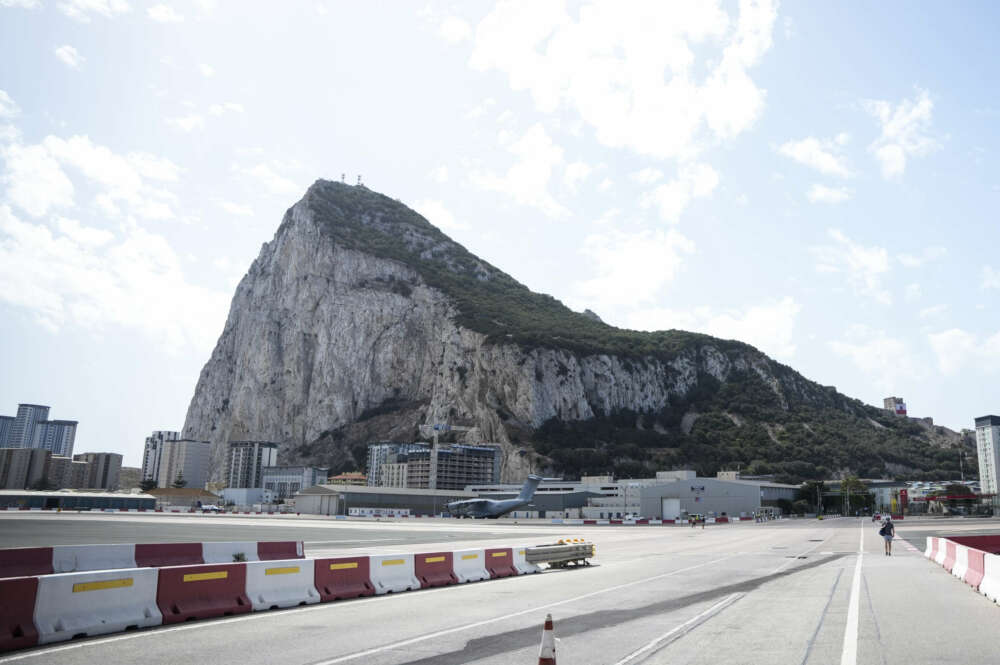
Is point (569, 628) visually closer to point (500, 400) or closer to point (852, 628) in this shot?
point (852, 628)

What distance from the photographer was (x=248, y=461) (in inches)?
7530

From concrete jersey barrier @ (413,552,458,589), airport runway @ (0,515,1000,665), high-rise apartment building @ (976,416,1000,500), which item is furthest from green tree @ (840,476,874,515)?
concrete jersey barrier @ (413,552,458,589)

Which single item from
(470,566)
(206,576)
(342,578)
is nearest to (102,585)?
(206,576)

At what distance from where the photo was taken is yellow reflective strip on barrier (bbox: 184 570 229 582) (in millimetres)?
12578

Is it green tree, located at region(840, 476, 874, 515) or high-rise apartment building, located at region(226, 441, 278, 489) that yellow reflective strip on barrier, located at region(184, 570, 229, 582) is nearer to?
green tree, located at region(840, 476, 874, 515)

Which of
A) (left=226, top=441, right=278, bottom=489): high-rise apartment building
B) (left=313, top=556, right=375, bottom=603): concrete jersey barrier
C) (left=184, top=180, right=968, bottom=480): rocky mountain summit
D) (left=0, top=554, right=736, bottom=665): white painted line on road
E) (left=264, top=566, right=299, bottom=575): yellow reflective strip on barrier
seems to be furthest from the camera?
(left=226, top=441, right=278, bottom=489): high-rise apartment building

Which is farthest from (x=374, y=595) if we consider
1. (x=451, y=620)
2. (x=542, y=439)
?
(x=542, y=439)

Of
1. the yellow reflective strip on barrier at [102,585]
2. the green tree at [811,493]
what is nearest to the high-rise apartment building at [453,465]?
the green tree at [811,493]

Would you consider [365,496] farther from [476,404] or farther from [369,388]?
[369,388]

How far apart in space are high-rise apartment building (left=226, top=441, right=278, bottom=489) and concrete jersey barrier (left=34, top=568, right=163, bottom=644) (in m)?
187

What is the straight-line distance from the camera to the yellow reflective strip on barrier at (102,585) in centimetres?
1080

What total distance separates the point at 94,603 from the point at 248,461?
634 feet

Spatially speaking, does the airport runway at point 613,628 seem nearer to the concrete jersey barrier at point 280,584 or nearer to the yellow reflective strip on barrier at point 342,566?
the concrete jersey barrier at point 280,584

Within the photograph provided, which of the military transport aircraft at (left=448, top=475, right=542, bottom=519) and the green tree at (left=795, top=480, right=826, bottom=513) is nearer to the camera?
the military transport aircraft at (left=448, top=475, right=542, bottom=519)
